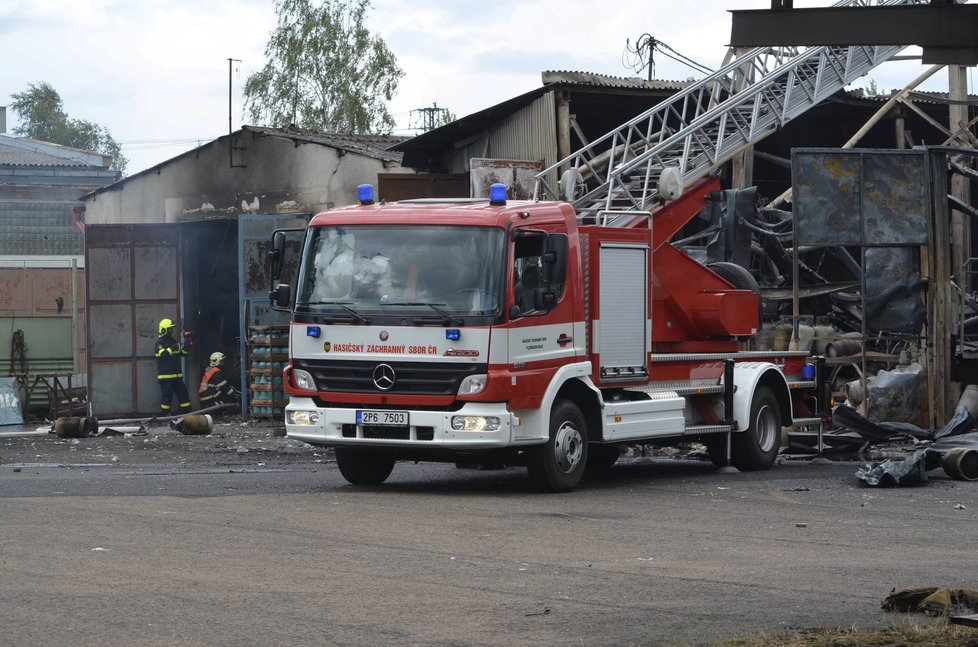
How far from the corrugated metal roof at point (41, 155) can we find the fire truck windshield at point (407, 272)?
51293 mm

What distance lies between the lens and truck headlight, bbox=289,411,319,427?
13000 mm

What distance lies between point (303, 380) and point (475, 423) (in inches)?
69.0

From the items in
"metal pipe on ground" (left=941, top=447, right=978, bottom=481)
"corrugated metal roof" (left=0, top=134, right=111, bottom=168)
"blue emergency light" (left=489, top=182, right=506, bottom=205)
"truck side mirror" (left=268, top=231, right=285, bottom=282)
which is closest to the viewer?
"blue emergency light" (left=489, top=182, right=506, bottom=205)

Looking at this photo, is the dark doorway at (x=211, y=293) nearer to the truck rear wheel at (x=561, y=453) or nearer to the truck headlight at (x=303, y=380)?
the truck headlight at (x=303, y=380)

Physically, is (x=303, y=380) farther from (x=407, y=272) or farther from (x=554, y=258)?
(x=554, y=258)

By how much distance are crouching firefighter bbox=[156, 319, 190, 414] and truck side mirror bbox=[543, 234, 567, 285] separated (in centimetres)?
1400

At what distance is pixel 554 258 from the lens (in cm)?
1277

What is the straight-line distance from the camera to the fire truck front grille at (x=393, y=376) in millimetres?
12555

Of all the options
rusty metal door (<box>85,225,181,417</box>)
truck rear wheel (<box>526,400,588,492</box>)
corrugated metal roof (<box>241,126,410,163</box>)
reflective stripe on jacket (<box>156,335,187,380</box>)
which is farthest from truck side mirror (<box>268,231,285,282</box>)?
corrugated metal roof (<box>241,126,410,163</box>)

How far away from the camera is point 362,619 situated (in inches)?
283

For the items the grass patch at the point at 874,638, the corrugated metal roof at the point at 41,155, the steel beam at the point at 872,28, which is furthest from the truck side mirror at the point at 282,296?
the corrugated metal roof at the point at 41,155

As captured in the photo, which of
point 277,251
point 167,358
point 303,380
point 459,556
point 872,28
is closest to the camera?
point 872,28

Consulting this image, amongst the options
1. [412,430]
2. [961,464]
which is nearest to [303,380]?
[412,430]

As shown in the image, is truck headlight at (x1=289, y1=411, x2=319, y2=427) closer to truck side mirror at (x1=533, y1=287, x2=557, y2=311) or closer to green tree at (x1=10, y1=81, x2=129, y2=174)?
truck side mirror at (x1=533, y1=287, x2=557, y2=311)
